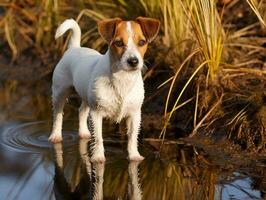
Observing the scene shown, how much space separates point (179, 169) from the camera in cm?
639

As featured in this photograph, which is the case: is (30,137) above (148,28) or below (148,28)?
below

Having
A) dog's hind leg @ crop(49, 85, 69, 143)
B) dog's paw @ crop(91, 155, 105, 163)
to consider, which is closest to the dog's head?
dog's paw @ crop(91, 155, 105, 163)

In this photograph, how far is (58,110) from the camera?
7398 millimetres

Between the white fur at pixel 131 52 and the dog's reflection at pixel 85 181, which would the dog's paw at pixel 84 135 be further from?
the white fur at pixel 131 52

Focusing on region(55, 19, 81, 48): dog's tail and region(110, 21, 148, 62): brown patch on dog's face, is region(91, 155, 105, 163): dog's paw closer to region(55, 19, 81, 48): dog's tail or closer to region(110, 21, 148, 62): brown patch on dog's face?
region(110, 21, 148, 62): brown patch on dog's face

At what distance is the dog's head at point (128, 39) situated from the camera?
233 inches

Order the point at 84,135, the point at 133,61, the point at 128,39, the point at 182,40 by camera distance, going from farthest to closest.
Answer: the point at 182,40 → the point at 84,135 → the point at 128,39 → the point at 133,61

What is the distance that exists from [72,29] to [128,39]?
Answer: 158 centimetres

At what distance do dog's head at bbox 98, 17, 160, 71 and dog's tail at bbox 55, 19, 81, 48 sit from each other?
1190mm

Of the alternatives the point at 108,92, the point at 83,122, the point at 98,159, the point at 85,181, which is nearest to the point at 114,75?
the point at 108,92

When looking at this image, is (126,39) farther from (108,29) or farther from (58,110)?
(58,110)

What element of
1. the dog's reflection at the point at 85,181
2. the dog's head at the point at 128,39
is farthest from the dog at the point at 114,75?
the dog's reflection at the point at 85,181

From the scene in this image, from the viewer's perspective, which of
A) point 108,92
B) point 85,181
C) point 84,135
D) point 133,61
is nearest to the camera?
point 133,61

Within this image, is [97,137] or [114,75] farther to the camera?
[97,137]
